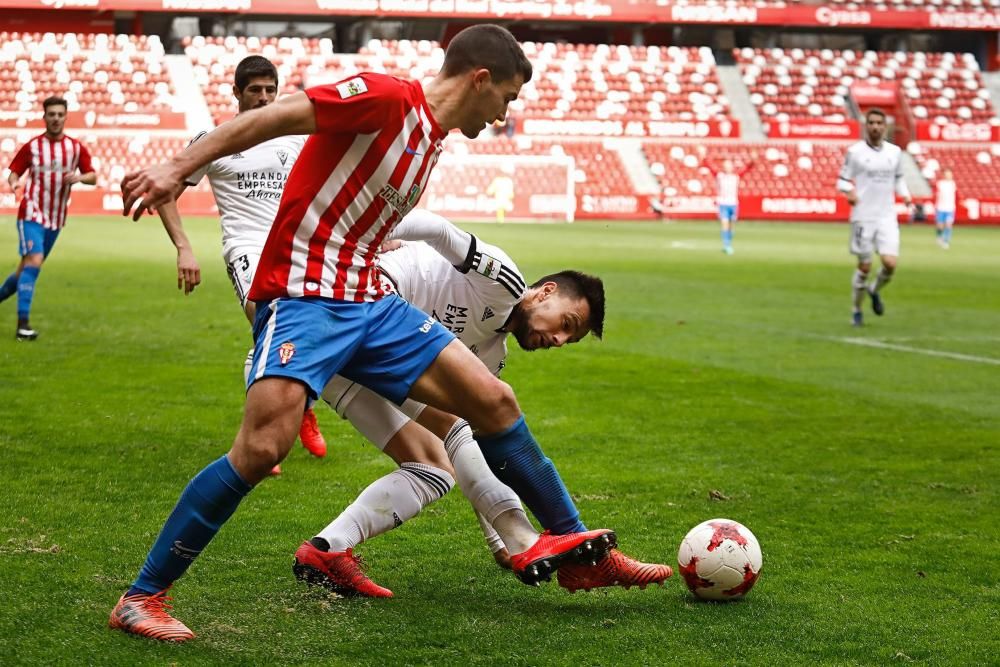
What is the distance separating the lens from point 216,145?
344cm

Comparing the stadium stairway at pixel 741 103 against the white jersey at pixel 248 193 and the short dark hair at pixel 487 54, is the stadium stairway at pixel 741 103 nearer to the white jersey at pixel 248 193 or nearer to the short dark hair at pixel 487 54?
the white jersey at pixel 248 193

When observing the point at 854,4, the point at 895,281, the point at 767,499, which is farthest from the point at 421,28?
the point at 767,499

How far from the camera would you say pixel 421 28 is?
4659 centimetres

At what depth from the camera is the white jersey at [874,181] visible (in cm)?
1455

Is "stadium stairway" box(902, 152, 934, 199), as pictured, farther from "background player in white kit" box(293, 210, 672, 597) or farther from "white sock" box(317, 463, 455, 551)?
"white sock" box(317, 463, 455, 551)

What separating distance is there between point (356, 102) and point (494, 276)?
97cm

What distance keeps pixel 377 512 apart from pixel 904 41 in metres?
50.8

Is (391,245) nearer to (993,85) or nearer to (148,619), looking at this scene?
(148,619)

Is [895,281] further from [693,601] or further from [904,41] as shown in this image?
[904,41]

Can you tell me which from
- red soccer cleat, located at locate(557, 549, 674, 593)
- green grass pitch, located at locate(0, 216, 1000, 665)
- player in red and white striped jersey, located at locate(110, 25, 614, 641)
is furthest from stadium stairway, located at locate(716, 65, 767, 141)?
player in red and white striped jersey, located at locate(110, 25, 614, 641)

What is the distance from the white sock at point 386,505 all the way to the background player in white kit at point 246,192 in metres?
2.00

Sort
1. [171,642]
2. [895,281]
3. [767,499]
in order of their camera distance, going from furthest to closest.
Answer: [895,281], [767,499], [171,642]

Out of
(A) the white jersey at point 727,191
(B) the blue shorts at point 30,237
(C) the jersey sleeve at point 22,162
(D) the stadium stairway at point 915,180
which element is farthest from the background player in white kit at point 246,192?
(D) the stadium stairway at point 915,180

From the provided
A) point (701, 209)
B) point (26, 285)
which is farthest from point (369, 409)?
point (701, 209)
